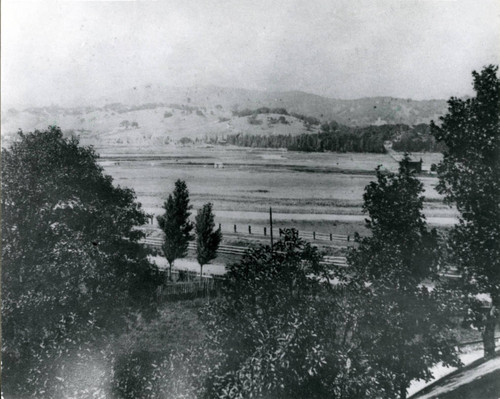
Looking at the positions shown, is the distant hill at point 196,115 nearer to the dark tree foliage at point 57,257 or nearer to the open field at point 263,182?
the open field at point 263,182

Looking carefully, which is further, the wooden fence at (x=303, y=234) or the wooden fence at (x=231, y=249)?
the wooden fence at (x=303, y=234)

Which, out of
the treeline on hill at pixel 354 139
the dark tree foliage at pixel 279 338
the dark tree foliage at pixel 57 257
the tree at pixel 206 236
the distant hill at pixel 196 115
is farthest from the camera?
the tree at pixel 206 236

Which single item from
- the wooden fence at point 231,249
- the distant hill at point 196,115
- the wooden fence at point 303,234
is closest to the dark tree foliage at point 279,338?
the wooden fence at point 231,249

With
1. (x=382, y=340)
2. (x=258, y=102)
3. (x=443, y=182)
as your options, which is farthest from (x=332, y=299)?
(x=258, y=102)

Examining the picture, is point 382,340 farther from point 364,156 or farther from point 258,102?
point 258,102

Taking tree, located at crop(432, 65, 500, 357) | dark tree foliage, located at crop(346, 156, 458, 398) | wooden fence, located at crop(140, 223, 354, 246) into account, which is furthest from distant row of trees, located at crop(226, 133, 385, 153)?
wooden fence, located at crop(140, 223, 354, 246)

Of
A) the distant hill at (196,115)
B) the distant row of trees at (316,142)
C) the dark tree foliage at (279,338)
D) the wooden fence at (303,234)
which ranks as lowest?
the dark tree foliage at (279,338)
